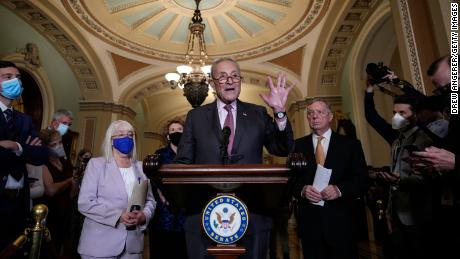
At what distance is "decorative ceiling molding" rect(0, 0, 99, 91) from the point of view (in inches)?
238

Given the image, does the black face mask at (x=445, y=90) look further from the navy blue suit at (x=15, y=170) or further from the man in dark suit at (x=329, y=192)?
the navy blue suit at (x=15, y=170)

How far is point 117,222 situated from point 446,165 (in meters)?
1.72

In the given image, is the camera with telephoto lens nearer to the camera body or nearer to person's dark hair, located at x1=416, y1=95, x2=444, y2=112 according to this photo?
the camera body

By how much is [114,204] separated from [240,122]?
1.02m

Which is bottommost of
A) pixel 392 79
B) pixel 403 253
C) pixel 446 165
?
pixel 403 253

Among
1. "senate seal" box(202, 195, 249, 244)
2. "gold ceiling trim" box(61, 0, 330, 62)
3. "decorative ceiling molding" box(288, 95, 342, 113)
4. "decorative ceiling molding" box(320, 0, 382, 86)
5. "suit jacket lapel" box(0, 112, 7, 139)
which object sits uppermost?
"gold ceiling trim" box(61, 0, 330, 62)

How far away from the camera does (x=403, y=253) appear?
80.5 inches

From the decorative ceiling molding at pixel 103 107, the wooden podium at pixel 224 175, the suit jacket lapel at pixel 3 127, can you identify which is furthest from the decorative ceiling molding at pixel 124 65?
the wooden podium at pixel 224 175

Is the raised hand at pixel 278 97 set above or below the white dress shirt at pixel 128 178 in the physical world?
above

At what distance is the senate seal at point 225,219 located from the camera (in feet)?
3.16

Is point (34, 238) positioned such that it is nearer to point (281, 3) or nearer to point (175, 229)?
point (175, 229)

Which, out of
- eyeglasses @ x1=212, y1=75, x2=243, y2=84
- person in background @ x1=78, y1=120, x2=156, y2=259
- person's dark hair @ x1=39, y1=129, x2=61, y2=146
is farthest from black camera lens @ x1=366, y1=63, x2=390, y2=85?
person's dark hair @ x1=39, y1=129, x2=61, y2=146

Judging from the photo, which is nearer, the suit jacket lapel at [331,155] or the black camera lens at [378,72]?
the suit jacket lapel at [331,155]

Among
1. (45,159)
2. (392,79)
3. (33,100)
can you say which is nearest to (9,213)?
(45,159)
